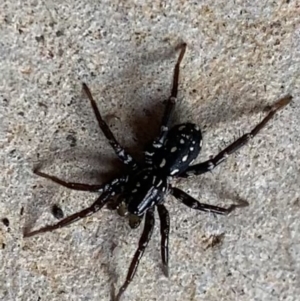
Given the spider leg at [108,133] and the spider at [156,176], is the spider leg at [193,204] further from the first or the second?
the spider leg at [108,133]

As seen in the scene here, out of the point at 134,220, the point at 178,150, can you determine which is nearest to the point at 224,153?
the point at 178,150

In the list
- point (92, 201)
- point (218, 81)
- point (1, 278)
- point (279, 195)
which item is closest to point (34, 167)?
point (92, 201)

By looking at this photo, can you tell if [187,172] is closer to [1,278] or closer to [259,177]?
[259,177]

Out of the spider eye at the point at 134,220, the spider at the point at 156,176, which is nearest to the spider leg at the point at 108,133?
the spider at the point at 156,176

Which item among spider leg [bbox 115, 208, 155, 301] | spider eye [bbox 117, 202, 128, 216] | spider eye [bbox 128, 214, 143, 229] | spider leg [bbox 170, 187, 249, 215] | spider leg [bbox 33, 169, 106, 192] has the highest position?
spider leg [bbox 170, 187, 249, 215]

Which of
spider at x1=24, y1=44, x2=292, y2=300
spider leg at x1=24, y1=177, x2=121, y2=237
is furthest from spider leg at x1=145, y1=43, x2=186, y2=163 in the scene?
spider leg at x1=24, y1=177, x2=121, y2=237

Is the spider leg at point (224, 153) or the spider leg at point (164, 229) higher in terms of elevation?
the spider leg at point (224, 153)

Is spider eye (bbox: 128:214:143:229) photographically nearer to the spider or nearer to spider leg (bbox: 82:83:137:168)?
the spider
